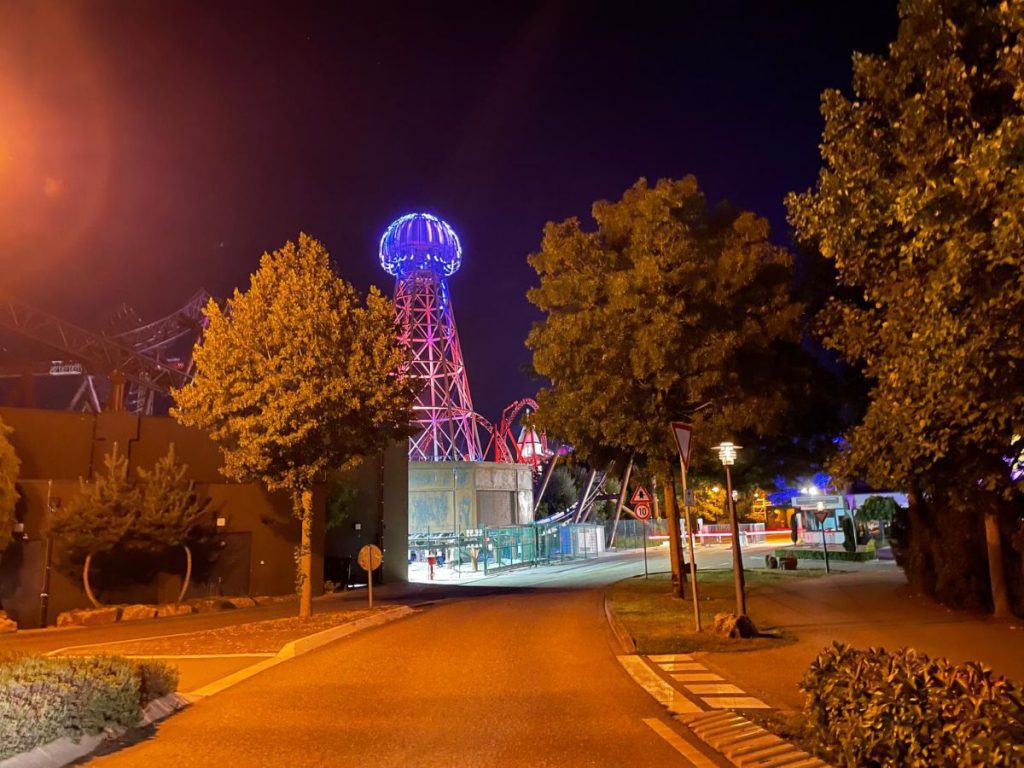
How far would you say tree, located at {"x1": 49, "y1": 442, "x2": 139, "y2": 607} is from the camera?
65.5 ft

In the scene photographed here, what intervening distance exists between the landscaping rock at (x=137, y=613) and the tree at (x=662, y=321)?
11813mm

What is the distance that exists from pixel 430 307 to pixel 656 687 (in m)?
46.7

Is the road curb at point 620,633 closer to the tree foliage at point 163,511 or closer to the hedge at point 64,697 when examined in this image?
the hedge at point 64,697

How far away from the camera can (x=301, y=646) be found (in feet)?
42.7

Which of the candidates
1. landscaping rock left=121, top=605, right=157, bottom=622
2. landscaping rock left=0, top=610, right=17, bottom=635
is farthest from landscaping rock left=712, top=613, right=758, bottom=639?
landscaping rock left=0, top=610, right=17, bottom=635

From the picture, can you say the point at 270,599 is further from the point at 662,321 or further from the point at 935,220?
the point at 935,220

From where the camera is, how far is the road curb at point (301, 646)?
32.1ft

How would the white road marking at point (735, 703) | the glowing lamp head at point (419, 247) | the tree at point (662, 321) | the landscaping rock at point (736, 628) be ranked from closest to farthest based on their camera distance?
the white road marking at point (735, 703)
the landscaping rock at point (736, 628)
the tree at point (662, 321)
the glowing lamp head at point (419, 247)

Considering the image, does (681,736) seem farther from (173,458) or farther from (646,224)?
(173,458)

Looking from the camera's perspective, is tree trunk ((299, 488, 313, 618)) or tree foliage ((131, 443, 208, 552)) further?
tree foliage ((131, 443, 208, 552))

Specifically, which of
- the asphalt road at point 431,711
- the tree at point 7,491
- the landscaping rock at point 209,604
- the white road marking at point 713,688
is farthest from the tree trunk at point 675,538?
the tree at point 7,491

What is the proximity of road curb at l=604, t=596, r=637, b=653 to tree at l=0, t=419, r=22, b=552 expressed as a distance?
14.1 meters

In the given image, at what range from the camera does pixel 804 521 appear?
189 ft

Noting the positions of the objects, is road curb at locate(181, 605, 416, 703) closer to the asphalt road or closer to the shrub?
the asphalt road
